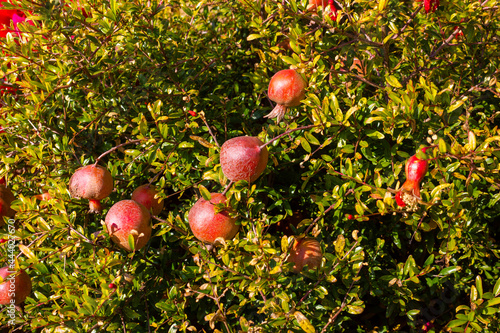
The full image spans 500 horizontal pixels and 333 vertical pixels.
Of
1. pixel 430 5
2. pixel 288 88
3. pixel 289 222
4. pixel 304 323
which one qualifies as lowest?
pixel 289 222

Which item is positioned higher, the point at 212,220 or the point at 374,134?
the point at 374,134

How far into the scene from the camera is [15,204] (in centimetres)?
144

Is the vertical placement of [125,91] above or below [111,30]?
below

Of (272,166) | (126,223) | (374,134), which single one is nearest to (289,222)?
(272,166)

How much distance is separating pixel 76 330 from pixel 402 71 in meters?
1.42

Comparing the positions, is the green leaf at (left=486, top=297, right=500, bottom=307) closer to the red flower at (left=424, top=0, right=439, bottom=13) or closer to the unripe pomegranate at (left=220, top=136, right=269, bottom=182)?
the unripe pomegranate at (left=220, top=136, right=269, bottom=182)

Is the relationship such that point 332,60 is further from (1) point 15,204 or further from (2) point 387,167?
(1) point 15,204

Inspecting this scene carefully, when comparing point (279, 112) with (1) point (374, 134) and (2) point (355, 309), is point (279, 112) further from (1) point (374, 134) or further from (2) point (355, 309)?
(2) point (355, 309)

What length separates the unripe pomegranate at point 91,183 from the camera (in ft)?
4.18

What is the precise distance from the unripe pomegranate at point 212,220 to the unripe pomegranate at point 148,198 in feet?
0.77

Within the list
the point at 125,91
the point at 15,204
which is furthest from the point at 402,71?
the point at 15,204

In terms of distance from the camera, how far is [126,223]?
119 cm

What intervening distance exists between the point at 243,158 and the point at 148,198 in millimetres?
440

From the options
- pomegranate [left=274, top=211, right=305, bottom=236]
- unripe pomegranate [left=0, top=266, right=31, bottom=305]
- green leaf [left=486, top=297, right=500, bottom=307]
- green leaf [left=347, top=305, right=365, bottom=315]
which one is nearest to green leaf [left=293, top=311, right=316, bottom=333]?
green leaf [left=347, top=305, right=365, bottom=315]
